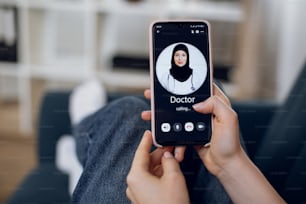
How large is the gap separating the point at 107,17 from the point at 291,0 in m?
0.58

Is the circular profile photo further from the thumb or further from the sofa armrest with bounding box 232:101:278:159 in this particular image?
the sofa armrest with bounding box 232:101:278:159

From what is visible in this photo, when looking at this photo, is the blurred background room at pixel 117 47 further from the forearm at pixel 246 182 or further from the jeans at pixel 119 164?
the forearm at pixel 246 182

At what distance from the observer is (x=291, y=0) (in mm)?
1341

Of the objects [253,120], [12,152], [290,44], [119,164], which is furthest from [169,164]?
[12,152]

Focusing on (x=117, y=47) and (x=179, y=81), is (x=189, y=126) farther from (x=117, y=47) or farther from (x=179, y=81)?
(x=117, y=47)

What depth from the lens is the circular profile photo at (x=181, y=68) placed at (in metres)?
0.45

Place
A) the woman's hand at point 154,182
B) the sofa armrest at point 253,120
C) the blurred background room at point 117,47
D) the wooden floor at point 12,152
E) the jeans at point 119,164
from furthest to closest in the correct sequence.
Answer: the blurred background room at point 117,47, the wooden floor at point 12,152, the sofa armrest at point 253,120, the jeans at point 119,164, the woman's hand at point 154,182

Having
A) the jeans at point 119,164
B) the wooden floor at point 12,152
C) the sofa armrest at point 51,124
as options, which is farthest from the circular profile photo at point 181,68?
the wooden floor at point 12,152

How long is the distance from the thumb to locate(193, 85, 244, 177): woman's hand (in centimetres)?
4

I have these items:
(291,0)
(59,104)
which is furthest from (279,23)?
(59,104)

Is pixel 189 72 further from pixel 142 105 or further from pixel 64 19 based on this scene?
pixel 64 19

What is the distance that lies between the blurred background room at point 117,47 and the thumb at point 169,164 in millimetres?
928

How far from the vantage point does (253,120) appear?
852mm

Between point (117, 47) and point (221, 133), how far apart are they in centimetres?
113
